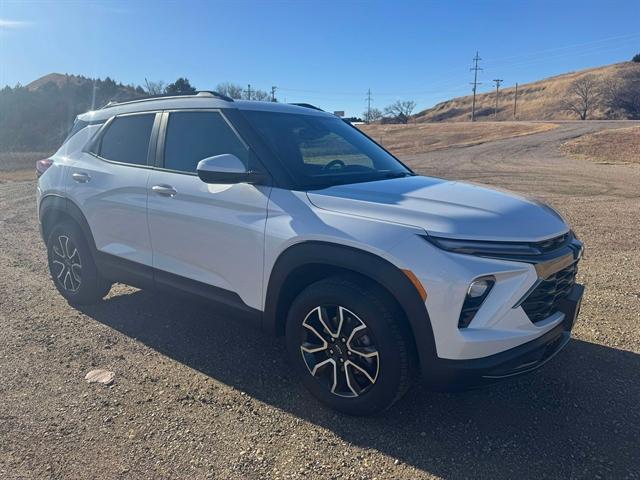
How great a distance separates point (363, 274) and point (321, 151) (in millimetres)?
1355

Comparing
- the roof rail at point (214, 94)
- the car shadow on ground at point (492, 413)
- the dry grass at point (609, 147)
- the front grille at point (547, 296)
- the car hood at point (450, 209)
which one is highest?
the roof rail at point (214, 94)

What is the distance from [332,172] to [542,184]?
502 inches

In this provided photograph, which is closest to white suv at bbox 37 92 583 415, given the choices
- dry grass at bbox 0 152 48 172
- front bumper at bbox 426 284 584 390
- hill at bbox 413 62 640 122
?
front bumper at bbox 426 284 584 390

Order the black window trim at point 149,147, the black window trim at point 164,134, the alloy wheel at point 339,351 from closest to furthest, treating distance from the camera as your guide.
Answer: the alloy wheel at point 339,351 < the black window trim at point 164,134 < the black window trim at point 149,147

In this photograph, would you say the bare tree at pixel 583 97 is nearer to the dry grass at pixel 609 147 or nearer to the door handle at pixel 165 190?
the dry grass at pixel 609 147

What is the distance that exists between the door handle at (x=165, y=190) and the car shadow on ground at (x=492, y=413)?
802mm

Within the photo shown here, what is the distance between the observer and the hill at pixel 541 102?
79188 millimetres

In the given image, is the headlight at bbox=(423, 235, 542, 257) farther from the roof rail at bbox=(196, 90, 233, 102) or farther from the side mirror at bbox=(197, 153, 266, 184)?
the roof rail at bbox=(196, 90, 233, 102)

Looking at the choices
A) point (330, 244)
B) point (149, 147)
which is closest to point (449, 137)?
point (149, 147)

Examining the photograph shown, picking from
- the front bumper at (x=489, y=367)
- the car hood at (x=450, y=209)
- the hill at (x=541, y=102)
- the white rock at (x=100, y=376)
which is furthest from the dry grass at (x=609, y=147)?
the hill at (x=541, y=102)

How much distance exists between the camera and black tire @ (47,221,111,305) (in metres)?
4.53

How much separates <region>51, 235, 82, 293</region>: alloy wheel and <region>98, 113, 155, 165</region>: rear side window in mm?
963

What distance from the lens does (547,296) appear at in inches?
107

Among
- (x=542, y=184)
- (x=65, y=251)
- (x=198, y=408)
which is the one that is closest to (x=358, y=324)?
(x=198, y=408)
